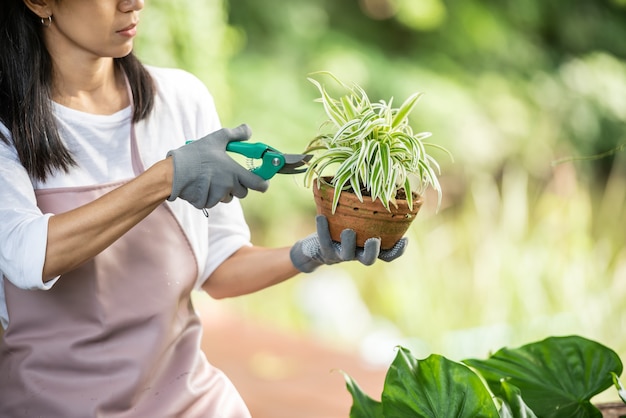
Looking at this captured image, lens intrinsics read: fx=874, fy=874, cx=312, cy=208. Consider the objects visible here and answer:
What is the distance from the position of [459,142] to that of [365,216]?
4.46 meters

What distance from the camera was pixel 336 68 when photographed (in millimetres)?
5645

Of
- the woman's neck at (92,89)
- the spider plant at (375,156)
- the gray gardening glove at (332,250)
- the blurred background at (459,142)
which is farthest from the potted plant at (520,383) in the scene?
the blurred background at (459,142)

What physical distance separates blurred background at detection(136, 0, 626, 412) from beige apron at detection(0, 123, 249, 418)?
4.37 feet

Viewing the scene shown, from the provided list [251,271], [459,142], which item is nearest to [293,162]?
[251,271]

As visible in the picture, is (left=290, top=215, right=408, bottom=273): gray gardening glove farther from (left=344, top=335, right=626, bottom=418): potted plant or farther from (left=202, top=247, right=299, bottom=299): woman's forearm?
(left=344, top=335, right=626, bottom=418): potted plant

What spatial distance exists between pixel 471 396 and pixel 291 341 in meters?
2.11

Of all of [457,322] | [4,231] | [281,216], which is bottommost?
[281,216]

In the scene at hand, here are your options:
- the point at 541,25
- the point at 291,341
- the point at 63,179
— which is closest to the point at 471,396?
the point at 63,179

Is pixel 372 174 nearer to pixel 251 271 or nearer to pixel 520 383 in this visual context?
pixel 251 271

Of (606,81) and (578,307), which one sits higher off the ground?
(606,81)

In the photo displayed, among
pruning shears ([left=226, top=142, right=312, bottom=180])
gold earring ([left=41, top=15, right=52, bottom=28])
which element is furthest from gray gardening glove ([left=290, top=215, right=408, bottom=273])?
gold earring ([left=41, top=15, right=52, bottom=28])

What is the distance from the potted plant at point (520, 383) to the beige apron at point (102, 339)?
351 millimetres

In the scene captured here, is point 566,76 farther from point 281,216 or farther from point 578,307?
point 578,307

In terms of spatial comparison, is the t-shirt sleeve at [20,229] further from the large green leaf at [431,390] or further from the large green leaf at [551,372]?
the large green leaf at [551,372]
